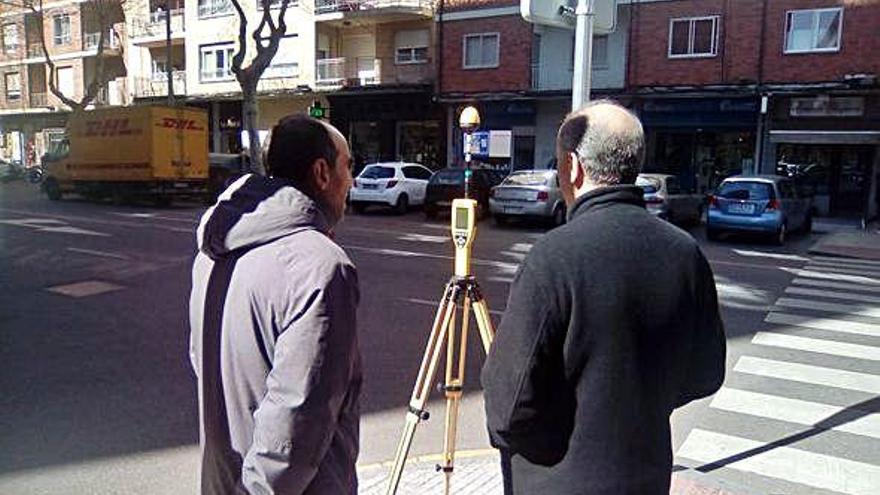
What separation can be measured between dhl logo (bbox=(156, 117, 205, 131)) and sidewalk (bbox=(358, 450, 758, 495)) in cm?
1951

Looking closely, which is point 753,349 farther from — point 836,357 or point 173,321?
point 173,321

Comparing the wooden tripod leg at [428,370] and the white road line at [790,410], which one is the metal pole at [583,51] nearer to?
the wooden tripod leg at [428,370]

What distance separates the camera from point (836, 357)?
256 inches

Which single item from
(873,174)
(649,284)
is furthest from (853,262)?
(649,284)

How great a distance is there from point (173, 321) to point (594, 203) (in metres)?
6.27

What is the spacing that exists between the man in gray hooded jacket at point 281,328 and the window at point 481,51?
2446cm

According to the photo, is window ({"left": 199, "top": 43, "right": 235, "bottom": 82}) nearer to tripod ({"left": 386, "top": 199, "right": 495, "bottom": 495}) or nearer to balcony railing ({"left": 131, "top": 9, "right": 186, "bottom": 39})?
balcony railing ({"left": 131, "top": 9, "right": 186, "bottom": 39})

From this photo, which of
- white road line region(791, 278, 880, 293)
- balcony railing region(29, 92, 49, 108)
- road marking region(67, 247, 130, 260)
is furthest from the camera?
balcony railing region(29, 92, 49, 108)

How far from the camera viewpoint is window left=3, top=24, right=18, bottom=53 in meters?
44.1

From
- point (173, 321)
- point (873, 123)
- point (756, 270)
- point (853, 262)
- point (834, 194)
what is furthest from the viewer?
point (834, 194)

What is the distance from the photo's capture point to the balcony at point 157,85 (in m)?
34.9

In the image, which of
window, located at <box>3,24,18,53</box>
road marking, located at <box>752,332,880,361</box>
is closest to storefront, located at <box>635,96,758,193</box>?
road marking, located at <box>752,332,880,361</box>

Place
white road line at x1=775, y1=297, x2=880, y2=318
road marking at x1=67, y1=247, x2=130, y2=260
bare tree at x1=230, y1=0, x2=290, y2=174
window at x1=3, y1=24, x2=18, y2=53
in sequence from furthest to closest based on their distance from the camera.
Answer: window at x1=3, y1=24, x2=18, y2=53 → bare tree at x1=230, y1=0, x2=290, y2=174 → road marking at x1=67, y1=247, x2=130, y2=260 → white road line at x1=775, y1=297, x2=880, y2=318

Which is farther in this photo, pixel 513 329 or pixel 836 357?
pixel 836 357
